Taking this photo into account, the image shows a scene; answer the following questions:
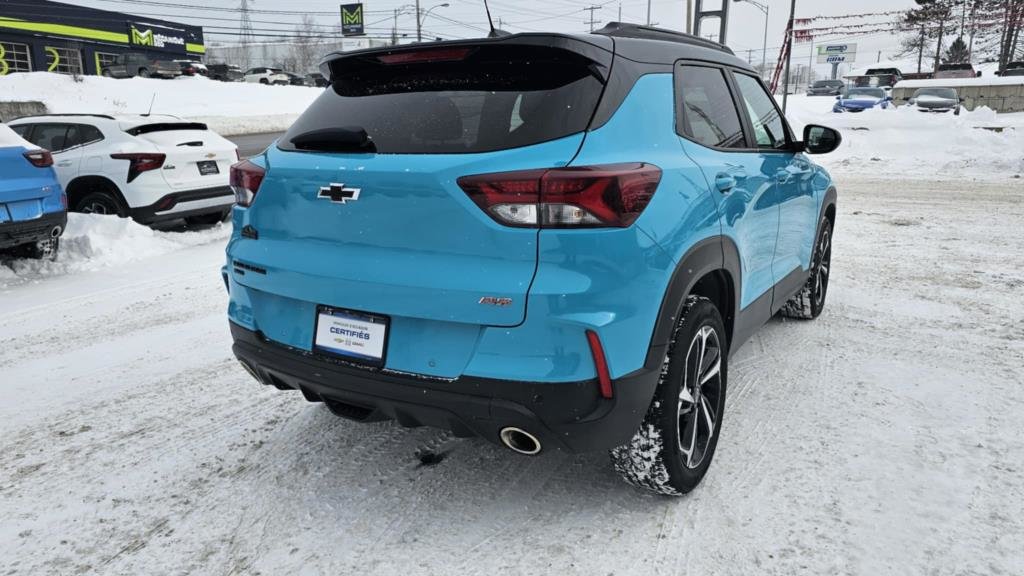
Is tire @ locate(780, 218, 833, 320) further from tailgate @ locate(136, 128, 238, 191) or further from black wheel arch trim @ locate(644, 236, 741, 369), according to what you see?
tailgate @ locate(136, 128, 238, 191)

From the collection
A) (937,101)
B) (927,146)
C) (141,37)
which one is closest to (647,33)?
(927,146)

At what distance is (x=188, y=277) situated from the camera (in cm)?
658

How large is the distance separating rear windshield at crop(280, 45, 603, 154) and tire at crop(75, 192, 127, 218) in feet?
20.4

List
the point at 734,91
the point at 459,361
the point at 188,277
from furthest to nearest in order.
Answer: the point at 188,277
the point at 734,91
the point at 459,361

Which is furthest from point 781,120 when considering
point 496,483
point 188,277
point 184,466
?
A: point 188,277

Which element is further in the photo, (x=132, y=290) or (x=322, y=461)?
(x=132, y=290)

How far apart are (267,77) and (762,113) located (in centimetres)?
5223

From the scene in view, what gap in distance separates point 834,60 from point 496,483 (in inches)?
2804

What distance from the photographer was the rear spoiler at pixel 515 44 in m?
2.44

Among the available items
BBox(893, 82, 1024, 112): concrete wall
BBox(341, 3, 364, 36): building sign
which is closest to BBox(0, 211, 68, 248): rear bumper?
BBox(893, 82, 1024, 112): concrete wall

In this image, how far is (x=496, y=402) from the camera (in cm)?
225

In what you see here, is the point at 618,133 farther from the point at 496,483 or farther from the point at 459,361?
the point at 496,483

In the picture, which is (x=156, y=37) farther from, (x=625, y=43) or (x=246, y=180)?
(x=625, y=43)

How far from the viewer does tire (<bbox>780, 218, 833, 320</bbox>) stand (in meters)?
4.96
